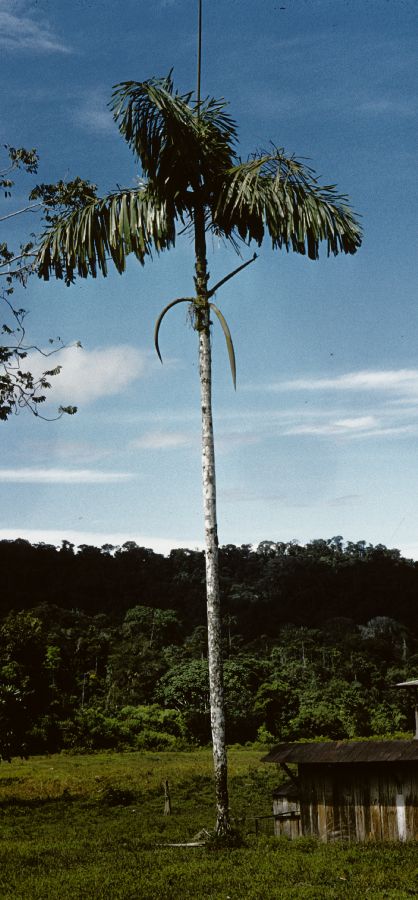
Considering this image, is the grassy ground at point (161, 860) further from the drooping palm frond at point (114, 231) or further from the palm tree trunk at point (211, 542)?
the drooping palm frond at point (114, 231)

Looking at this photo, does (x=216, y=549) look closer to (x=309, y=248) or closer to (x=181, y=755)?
(x=309, y=248)

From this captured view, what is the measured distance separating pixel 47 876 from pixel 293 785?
→ 410 inches

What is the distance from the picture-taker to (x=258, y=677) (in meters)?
61.8

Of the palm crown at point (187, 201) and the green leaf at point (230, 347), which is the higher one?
the palm crown at point (187, 201)

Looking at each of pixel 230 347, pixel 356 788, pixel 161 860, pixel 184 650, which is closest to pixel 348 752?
pixel 356 788

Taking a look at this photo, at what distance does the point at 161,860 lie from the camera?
14.2 meters

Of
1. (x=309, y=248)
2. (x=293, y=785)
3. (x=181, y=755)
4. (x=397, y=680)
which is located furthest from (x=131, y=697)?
(x=309, y=248)

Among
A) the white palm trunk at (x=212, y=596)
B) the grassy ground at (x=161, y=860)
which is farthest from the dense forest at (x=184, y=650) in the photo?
the white palm trunk at (x=212, y=596)

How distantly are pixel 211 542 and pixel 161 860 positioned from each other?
552cm

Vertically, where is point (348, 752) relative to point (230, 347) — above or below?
below

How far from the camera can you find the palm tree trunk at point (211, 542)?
614 inches

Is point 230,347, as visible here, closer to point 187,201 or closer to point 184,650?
point 187,201

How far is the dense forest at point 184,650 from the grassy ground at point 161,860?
5347 millimetres

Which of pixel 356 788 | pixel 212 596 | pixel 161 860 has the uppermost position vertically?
pixel 212 596
